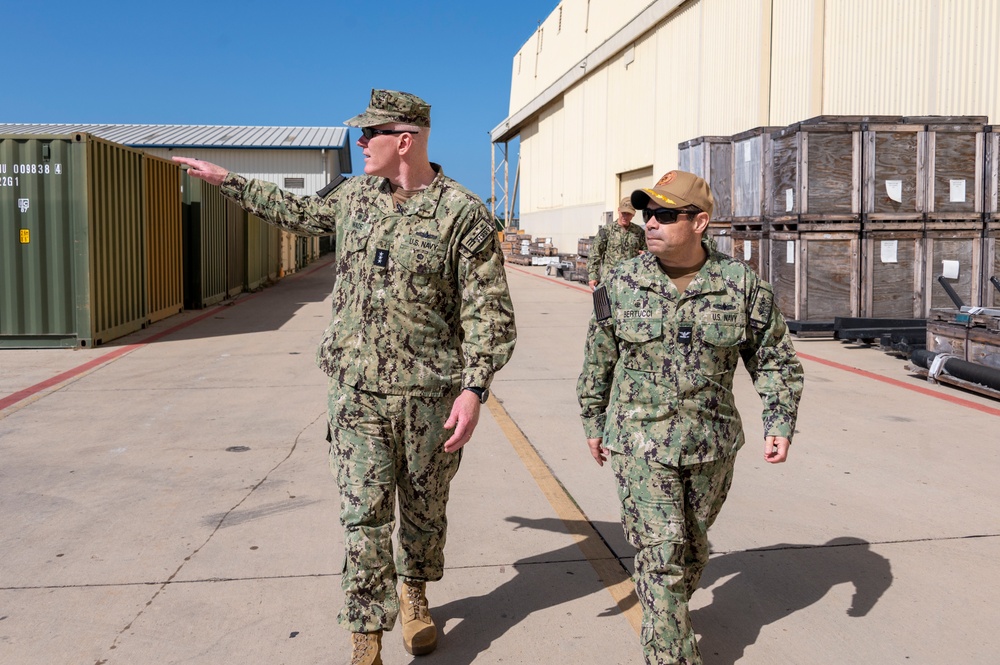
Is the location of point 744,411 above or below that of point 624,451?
below

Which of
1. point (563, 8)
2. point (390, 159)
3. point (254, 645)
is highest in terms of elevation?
point (563, 8)

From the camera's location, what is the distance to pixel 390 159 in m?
3.53

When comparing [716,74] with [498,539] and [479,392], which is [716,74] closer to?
[498,539]

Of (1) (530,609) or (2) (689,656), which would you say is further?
→ (1) (530,609)

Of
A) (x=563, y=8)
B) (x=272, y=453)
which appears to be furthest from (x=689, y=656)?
(x=563, y=8)

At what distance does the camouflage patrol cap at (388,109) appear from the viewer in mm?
3484

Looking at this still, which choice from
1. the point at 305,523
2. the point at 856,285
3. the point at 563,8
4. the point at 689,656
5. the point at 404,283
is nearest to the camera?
the point at 689,656

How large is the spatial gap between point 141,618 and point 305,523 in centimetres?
135

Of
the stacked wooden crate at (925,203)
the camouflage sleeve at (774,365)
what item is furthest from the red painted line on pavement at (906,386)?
the camouflage sleeve at (774,365)

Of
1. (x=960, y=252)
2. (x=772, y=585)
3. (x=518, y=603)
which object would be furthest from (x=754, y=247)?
A: (x=518, y=603)

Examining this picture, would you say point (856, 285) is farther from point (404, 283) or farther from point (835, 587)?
point (404, 283)

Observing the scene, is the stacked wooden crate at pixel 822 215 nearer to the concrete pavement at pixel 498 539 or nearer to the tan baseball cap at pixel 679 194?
the concrete pavement at pixel 498 539

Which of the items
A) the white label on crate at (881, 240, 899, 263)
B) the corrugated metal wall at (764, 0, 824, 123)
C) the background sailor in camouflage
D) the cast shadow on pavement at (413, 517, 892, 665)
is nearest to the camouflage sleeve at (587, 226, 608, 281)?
the background sailor in camouflage

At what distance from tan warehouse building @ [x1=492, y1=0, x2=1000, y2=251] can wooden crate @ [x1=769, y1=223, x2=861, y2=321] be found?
570 cm
